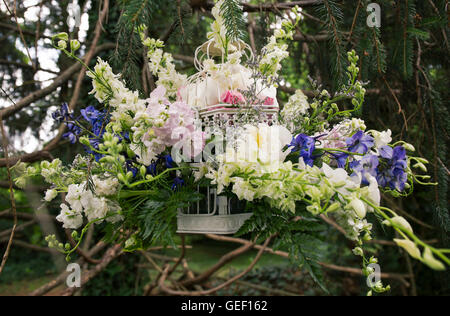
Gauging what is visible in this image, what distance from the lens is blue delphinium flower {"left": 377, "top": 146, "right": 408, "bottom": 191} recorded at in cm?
62

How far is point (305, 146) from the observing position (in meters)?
0.69

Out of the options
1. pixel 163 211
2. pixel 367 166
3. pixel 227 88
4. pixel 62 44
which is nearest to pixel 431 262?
pixel 367 166

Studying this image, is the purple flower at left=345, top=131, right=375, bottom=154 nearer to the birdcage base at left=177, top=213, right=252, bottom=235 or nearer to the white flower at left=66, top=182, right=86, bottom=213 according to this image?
the birdcage base at left=177, top=213, right=252, bottom=235

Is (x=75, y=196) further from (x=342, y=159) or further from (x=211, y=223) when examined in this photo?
(x=342, y=159)

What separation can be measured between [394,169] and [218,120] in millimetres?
345

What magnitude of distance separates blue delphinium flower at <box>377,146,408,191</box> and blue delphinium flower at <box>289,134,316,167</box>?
12 centimetres

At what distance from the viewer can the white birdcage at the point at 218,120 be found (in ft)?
2.46

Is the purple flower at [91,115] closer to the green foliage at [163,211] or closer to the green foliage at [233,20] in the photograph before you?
the green foliage at [163,211]

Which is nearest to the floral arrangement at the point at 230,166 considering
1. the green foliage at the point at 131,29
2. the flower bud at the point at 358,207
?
the flower bud at the point at 358,207

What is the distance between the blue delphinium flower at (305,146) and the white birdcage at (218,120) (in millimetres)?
85

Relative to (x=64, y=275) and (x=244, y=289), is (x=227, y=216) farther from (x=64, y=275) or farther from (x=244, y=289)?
(x=244, y=289)

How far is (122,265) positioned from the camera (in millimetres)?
2266

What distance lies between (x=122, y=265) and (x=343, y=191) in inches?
78.1
